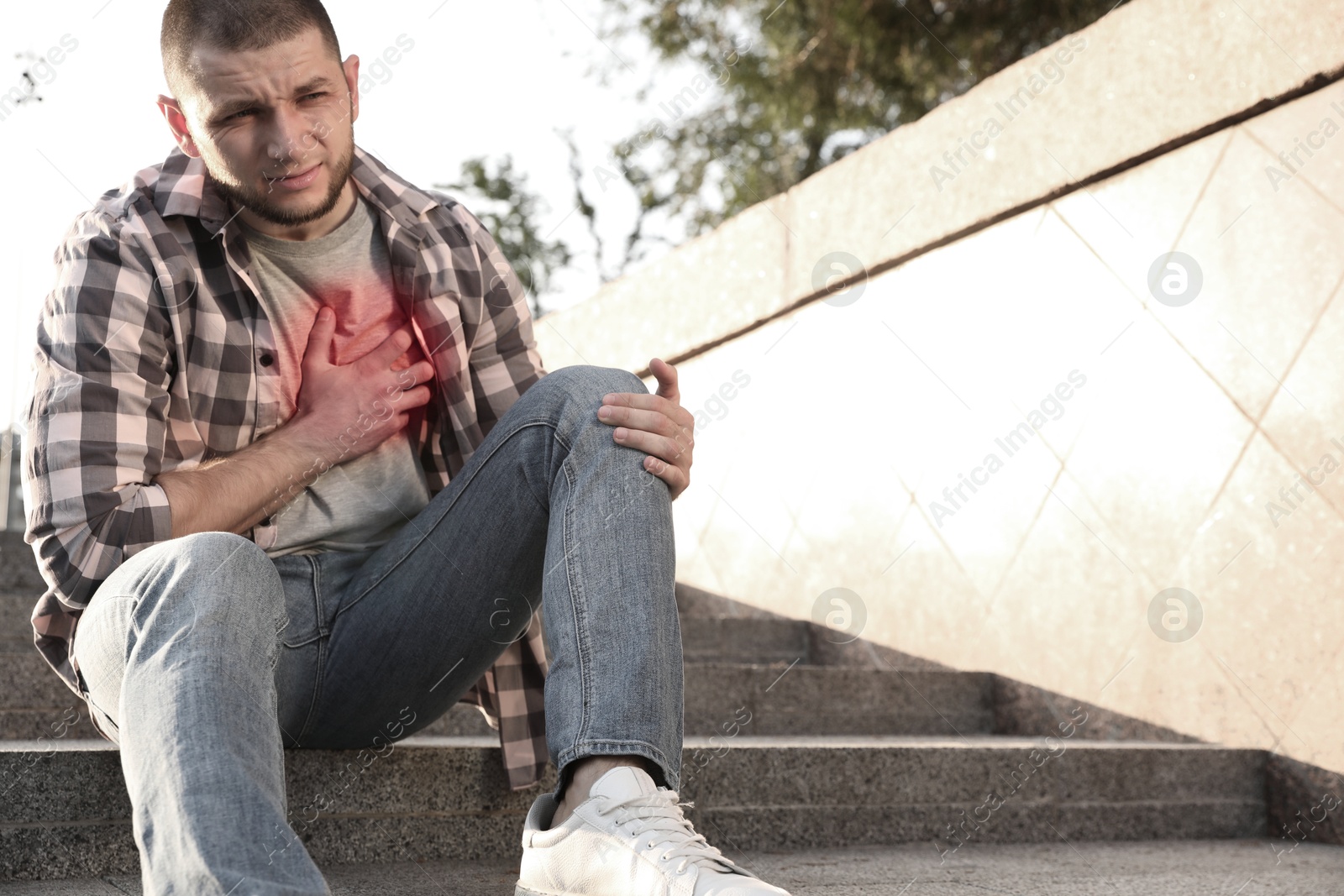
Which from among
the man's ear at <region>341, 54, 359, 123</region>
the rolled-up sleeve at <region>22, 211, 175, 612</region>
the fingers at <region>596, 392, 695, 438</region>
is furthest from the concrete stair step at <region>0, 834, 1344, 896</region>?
the man's ear at <region>341, 54, 359, 123</region>

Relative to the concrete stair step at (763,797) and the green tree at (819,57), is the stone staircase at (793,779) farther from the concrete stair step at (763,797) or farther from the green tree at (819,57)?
the green tree at (819,57)

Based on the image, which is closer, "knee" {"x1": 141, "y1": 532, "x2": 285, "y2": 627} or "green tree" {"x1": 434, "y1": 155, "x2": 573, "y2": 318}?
"knee" {"x1": 141, "y1": 532, "x2": 285, "y2": 627}

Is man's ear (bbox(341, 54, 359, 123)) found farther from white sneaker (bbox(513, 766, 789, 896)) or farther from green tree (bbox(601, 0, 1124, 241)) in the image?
green tree (bbox(601, 0, 1124, 241))

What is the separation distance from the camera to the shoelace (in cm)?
125

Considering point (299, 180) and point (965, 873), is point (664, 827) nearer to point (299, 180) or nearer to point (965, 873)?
point (965, 873)

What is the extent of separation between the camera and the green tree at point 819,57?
8.21 m

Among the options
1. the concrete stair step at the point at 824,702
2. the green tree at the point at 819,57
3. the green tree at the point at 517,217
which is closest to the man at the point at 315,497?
the concrete stair step at the point at 824,702

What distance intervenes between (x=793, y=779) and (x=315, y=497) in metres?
1.00

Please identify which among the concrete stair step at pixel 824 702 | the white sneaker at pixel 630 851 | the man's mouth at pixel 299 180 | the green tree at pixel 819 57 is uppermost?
the green tree at pixel 819 57

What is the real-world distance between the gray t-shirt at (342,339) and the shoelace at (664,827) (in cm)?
65

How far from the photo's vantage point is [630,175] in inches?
571

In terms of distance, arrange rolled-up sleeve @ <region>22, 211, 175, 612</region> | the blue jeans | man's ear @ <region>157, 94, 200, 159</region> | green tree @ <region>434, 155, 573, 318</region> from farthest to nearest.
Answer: green tree @ <region>434, 155, 573, 318</region> → man's ear @ <region>157, 94, 200, 159</region> → rolled-up sleeve @ <region>22, 211, 175, 612</region> → the blue jeans

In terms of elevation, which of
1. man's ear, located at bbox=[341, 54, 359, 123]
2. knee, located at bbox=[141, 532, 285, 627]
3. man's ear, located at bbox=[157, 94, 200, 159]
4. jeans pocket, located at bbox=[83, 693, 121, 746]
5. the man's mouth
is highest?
man's ear, located at bbox=[341, 54, 359, 123]

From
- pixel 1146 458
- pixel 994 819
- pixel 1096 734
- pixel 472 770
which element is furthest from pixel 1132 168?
pixel 472 770
